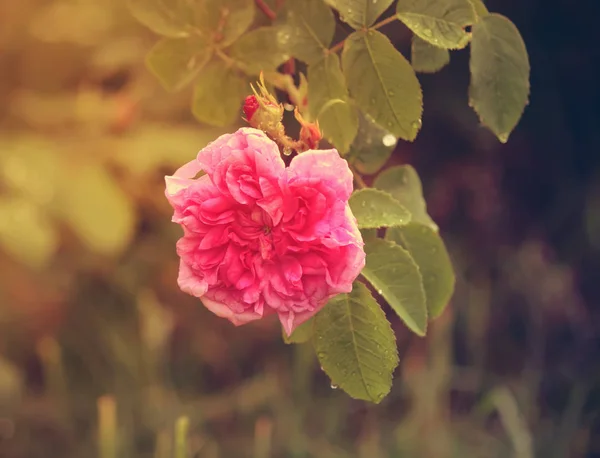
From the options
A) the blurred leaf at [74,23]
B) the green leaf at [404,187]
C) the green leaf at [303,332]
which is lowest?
the blurred leaf at [74,23]

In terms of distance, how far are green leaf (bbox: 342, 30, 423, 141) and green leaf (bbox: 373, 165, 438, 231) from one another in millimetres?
116

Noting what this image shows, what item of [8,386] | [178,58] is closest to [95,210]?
[8,386]

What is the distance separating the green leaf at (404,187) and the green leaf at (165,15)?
0.18 meters

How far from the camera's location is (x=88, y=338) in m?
1.34

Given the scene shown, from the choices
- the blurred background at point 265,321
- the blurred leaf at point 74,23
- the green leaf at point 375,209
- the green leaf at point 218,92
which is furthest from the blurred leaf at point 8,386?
the green leaf at point 375,209

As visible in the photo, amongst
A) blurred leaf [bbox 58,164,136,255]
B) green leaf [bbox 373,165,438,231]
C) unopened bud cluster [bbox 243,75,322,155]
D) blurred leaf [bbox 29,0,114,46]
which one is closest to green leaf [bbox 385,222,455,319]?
green leaf [bbox 373,165,438,231]

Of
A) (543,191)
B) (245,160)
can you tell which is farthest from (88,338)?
(245,160)

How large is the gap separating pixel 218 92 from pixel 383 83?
15cm

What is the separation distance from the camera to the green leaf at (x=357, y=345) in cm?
38

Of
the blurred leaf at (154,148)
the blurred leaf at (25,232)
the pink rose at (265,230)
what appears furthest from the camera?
the blurred leaf at (154,148)

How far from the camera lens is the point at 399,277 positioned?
42 cm

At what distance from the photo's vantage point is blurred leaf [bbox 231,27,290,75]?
0.47m

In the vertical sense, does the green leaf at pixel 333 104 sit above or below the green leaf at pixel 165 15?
below

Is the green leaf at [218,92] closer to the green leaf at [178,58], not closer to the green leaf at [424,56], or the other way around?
the green leaf at [178,58]
